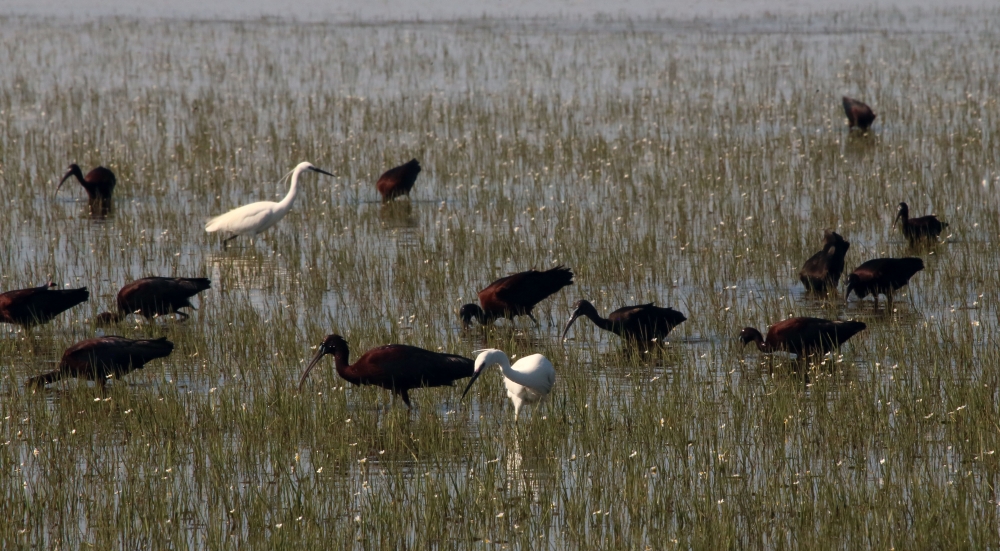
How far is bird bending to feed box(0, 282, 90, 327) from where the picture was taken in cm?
997

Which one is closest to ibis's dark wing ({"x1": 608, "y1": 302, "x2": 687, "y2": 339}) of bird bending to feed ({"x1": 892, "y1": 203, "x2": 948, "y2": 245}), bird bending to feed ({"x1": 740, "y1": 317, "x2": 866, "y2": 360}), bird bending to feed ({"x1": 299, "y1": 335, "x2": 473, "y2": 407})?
bird bending to feed ({"x1": 740, "y1": 317, "x2": 866, "y2": 360})

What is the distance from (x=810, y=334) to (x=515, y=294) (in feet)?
8.15

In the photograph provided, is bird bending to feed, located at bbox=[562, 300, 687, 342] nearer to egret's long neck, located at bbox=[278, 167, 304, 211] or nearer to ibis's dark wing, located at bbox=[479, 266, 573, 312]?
ibis's dark wing, located at bbox=[479, 266, 573, 312]

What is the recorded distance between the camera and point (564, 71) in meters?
31.4

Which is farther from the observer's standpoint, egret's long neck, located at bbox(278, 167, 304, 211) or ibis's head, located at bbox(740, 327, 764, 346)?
egret's long neck, located at bbox(278, 167, 304, 211)

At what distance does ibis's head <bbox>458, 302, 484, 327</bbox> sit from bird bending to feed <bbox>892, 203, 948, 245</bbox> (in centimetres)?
524

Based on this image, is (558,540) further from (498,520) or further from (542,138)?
(542,138)

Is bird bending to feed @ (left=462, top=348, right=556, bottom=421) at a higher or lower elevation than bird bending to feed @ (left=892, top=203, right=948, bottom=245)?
lower

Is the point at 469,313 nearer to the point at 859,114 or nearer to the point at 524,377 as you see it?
the point at 524,377

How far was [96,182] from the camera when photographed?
1678 cm

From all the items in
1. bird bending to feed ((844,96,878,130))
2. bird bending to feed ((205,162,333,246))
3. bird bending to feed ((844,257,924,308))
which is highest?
bird bending to feed ((844,96,878,130))

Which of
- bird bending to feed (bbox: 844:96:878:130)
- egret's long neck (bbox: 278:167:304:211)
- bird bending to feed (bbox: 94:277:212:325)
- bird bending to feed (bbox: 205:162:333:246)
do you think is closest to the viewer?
bird bending to feed (bbox: 94:277:212:325)

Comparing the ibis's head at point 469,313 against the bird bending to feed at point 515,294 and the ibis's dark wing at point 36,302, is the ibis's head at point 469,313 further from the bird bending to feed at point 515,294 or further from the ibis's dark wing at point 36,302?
the ibis's dark wing at point 36,302

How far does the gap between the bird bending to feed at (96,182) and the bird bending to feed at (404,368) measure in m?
9.35
